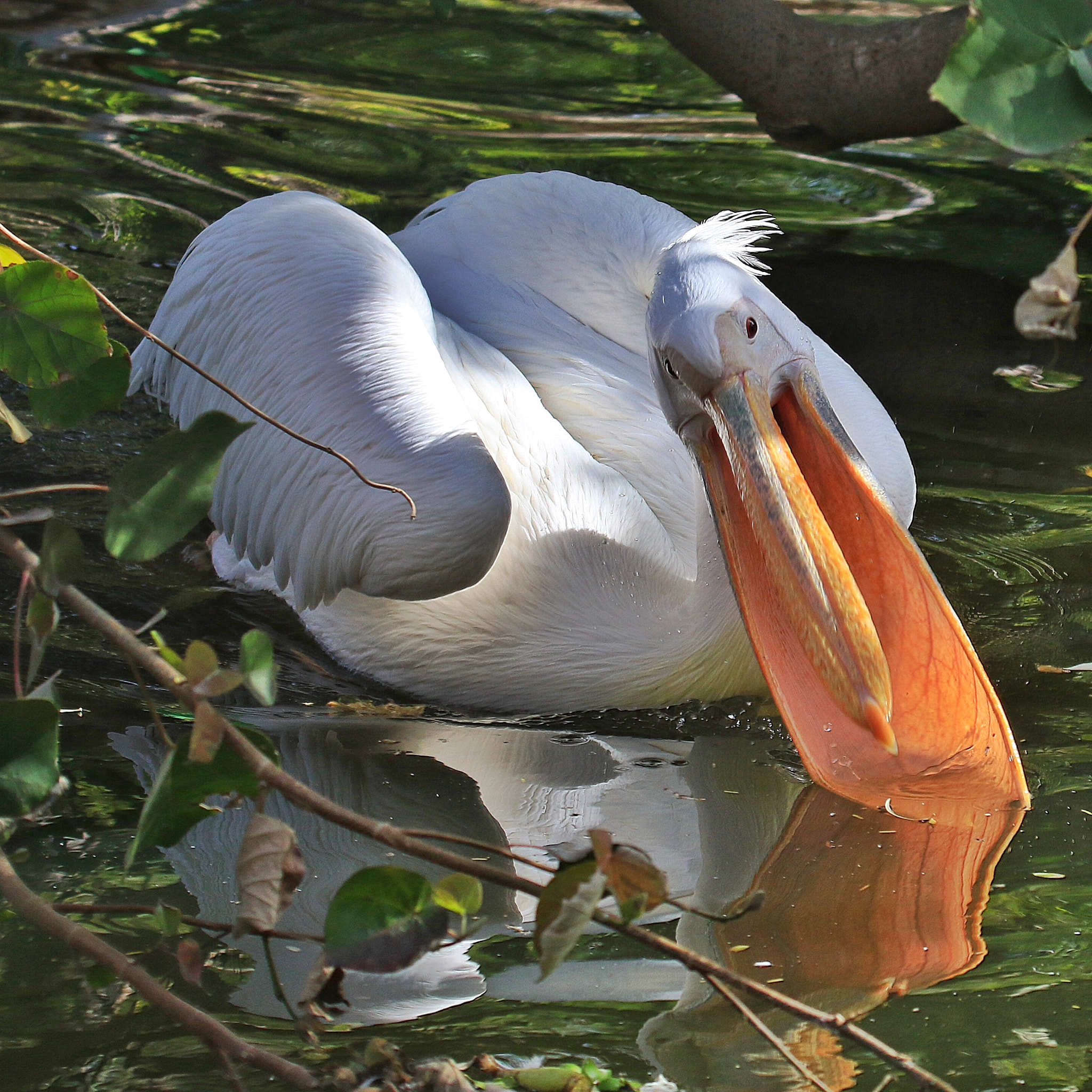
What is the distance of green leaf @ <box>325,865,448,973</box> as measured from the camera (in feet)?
4.11

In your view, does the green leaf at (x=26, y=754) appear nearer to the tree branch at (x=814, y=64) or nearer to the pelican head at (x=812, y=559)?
the pelican head at (x=812, y=559)

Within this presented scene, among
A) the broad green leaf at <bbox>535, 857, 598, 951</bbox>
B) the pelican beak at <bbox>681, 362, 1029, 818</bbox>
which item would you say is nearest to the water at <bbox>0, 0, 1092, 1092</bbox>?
the pelican beak at <bbox>681, 362, 1029, 818</bbox>

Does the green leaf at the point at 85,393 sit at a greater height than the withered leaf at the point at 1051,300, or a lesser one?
lesser

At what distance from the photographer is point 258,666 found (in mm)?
1274

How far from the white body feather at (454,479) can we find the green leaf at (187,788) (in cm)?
116

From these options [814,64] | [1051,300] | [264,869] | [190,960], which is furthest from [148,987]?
[814,64]

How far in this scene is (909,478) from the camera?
2.98 metres

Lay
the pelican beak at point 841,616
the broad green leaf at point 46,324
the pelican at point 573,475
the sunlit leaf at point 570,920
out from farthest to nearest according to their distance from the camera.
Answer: the pelican at point 573,475 < the pelican beak at point 841,616 < the broad green leaf at point 46,324 < the sunlit leaf at point 570,920

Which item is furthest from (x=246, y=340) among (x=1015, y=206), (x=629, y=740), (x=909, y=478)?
(x=1015, y=206)

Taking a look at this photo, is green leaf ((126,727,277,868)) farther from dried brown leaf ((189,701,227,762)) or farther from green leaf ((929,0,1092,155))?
green leaf ((929,0,1092,155))

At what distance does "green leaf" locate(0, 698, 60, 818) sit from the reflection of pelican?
0.40 m

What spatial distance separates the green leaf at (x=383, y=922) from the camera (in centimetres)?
125

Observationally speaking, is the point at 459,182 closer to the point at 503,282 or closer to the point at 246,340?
the point at 503,282

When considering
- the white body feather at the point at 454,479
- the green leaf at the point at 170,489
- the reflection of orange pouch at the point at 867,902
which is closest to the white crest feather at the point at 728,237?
the white body feather at the point at 454,479
